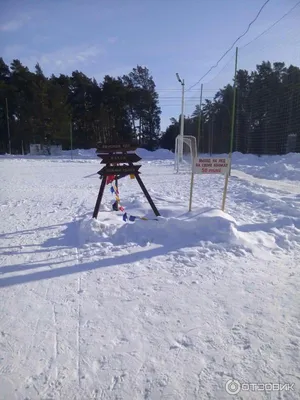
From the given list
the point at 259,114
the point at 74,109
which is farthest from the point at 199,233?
the point at 74,109

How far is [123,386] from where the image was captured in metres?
1.83

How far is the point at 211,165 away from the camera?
523cm

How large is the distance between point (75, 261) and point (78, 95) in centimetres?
4432

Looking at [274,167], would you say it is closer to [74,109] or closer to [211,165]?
[211,165]

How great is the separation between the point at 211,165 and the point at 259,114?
45.8 ft

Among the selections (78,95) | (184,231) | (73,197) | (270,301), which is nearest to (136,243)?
(184,231)

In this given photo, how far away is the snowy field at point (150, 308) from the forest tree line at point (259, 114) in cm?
1158

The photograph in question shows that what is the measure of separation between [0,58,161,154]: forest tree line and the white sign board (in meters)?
34.2

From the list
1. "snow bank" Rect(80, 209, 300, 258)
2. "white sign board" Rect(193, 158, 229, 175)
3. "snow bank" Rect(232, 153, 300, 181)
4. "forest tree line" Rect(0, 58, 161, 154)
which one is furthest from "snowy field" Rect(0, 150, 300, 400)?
"forest tree line" Rect(0, 58, 161, 154)

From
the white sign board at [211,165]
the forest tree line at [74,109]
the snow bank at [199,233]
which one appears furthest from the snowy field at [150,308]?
the forest tree line at [74,109]

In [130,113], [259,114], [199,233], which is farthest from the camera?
[130,113]

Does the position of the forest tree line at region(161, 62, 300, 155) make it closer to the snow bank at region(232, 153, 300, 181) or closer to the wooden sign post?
the snow bank at region(232, 153, 300, 181)

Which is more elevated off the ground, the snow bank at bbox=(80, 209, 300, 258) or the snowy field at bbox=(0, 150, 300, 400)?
the snow bank at bbox=(80, 209, 300, 258)

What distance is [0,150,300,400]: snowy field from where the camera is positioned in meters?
1.88
